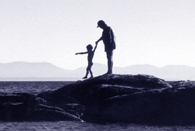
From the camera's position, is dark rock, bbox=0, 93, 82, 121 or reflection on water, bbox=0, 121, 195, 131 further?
dark rock, bbox=0, 93, 82, 121

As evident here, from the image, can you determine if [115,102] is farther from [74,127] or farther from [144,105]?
[74,127]

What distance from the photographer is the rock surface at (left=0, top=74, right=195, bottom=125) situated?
12.0 m

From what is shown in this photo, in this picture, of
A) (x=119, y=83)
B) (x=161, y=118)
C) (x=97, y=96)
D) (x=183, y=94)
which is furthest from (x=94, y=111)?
(x=183, y=94)

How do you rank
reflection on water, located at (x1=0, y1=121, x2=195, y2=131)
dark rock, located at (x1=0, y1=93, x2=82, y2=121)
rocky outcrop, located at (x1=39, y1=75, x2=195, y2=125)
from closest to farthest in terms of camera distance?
1. reflection on water, located at (x1=0, y1=121, x2=195, y2=131)
2. rocky outcrop, located at (x1=39, y1=75, x2=195, y2=125)
3. dark rock, located at (x1=0, y1=93, x2=82, y2=121)

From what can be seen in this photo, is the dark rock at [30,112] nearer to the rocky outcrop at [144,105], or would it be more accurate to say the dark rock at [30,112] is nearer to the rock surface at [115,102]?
the rock surface at [115,102]

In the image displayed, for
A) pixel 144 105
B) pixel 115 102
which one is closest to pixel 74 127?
pixel 115 102

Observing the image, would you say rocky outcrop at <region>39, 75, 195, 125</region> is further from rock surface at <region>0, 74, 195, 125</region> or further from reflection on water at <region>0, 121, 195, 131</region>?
reflection on water at <region>0, 121, 195, 131</region>

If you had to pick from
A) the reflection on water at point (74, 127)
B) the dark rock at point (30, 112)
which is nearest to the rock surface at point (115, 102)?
the dark rock at point (30, 112)

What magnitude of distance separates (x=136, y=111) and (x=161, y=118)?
938 millimetres

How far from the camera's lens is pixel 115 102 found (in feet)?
40.3

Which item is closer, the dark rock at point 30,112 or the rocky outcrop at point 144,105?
the rocky outcrop at point 144,105

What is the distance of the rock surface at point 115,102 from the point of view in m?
12.0

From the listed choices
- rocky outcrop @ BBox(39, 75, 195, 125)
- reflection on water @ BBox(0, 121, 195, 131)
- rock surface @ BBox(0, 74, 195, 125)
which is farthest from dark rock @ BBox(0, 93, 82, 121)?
rocky outcrop @ BBox(39, 75, 195, 125)

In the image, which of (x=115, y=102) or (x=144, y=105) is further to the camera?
(x=115, y=102)
